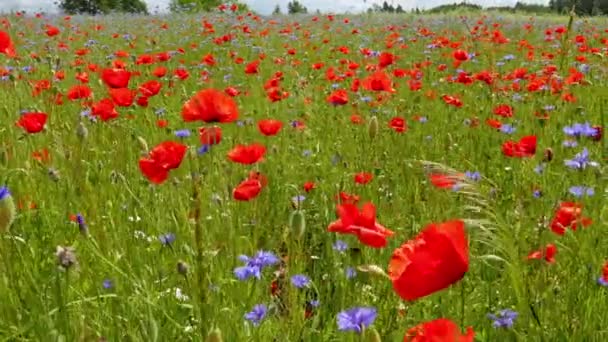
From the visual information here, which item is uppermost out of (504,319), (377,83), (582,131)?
(377,83)

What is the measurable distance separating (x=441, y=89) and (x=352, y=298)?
3561mm

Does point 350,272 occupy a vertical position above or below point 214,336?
below

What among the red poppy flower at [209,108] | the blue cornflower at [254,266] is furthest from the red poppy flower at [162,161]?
the blue cornflower at [254,266]

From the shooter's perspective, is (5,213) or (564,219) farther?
(564,219)

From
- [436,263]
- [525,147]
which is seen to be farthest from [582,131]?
→ [436,263]

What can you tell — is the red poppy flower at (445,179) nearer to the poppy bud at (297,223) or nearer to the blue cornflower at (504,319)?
the poppy bud at (297,223)

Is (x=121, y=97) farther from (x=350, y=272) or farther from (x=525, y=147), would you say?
(x=525, y=147)

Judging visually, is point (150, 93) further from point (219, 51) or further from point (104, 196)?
point (219, 51)

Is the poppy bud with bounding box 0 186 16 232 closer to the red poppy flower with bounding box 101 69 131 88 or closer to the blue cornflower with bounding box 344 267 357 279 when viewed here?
the blue cornflower with bounding box 344 267 357 279

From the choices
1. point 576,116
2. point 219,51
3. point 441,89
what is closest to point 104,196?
point 576,116

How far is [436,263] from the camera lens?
85 centimetres

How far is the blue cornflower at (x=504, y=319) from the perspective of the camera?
1477 mm

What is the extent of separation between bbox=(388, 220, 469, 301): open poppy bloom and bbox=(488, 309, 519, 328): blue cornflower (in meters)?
0.69

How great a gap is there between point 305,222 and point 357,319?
41 cm
